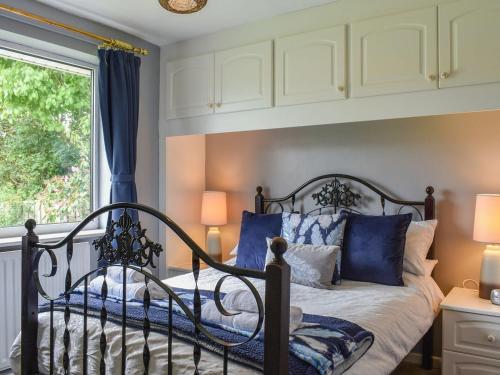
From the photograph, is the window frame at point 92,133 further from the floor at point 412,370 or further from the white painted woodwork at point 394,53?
the floor at point 412,370

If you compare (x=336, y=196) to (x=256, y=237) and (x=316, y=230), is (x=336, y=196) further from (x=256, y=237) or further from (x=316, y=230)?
(x=256, y=237)

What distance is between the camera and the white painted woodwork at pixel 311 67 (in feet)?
8.75

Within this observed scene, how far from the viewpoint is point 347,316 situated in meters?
1.90

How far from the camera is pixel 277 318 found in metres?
1.27

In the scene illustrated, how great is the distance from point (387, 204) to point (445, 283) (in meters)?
0.61

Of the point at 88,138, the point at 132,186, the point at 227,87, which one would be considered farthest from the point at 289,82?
the point at 88,138

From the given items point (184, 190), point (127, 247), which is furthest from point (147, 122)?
point (127, 247)

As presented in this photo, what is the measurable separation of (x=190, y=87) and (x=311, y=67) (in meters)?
1.02

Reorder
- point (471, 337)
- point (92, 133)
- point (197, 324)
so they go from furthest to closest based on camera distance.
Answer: point (92, 133) < point (471, 337) < point (197, 324)

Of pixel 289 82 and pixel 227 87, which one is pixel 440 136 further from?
pixel 227 87

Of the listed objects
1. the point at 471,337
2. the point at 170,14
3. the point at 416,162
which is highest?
the point at 170,14

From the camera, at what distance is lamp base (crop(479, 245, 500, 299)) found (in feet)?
7.77

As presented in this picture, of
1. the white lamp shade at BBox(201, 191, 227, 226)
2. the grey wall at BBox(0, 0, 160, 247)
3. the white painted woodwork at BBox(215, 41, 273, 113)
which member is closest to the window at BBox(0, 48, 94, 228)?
the grey wall at BBox(0, 0, 160, 247)

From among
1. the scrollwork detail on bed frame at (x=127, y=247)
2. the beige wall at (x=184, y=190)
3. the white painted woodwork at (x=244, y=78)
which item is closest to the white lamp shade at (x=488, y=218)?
the white painted woodwork at (x=244, y=78)
